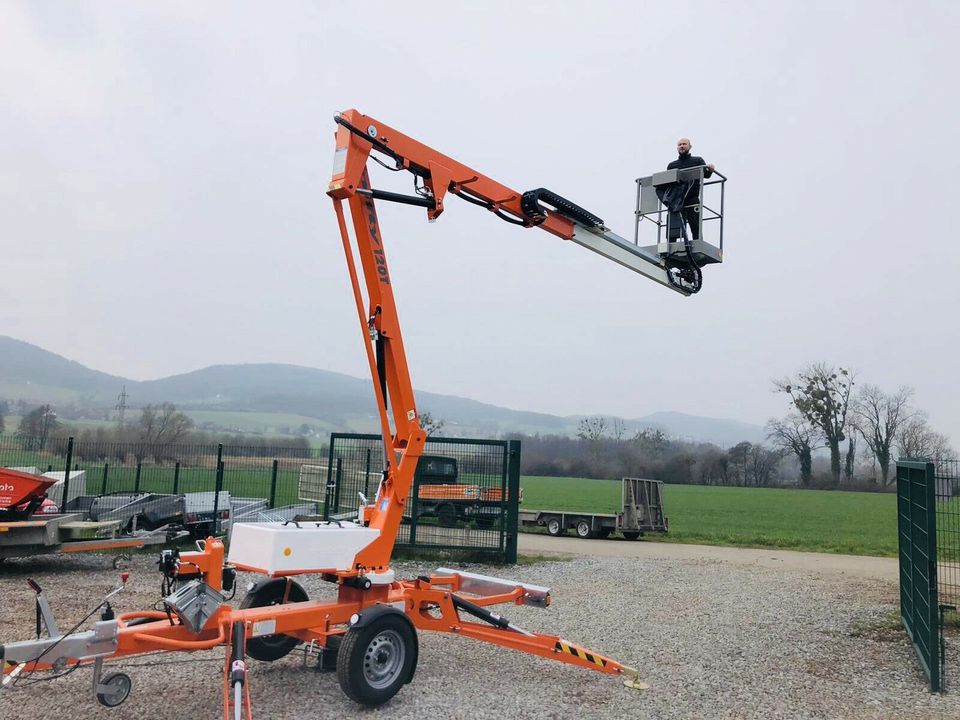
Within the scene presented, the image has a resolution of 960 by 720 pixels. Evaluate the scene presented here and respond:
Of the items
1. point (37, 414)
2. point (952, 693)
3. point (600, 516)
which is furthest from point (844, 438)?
point (952, 693)

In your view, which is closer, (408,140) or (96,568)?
(408,140)

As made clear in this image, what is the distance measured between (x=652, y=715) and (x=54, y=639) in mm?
4612

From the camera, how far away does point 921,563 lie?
818 centimetres

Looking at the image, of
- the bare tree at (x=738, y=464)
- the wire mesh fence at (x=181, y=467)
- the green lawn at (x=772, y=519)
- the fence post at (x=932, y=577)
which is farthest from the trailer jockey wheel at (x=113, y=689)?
the bare tree at (x=738, y=464)

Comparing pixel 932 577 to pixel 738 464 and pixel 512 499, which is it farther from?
pixel 738 464

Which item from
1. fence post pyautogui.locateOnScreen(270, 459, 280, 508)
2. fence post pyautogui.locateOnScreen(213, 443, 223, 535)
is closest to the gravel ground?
fence post pyautogui.locateOnScreen(213, 443, 223, 535)

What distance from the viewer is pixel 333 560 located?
6.49 meters

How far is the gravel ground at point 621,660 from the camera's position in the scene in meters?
6.39

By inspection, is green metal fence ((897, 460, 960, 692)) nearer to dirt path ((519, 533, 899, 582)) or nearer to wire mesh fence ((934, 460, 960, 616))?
wire mesh fence ((934, 460, 960, 616))

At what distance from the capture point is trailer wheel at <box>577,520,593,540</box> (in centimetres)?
2308

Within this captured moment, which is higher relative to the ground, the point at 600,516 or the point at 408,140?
the point at 408,140

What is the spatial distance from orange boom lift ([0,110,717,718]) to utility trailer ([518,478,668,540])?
15.3 metres

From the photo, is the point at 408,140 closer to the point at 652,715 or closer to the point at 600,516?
the point at 652,715

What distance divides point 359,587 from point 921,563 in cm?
591
